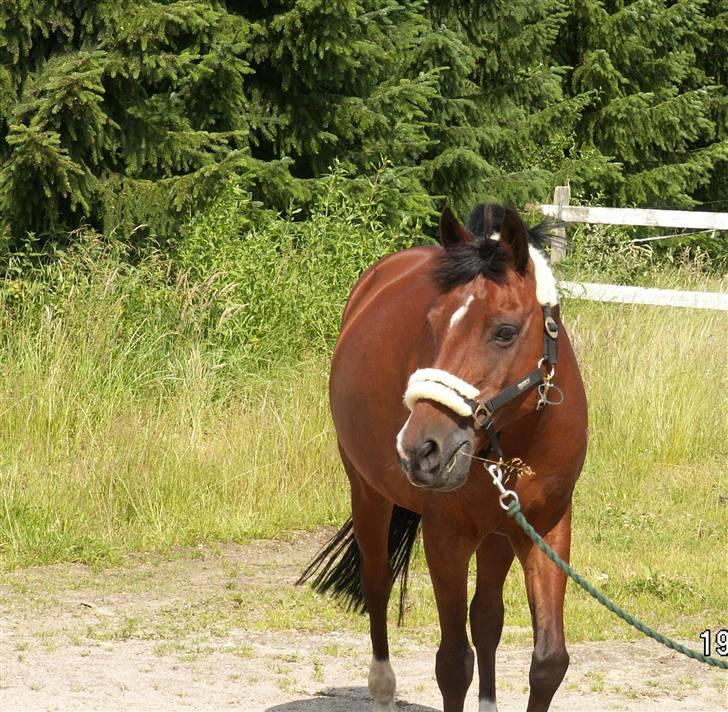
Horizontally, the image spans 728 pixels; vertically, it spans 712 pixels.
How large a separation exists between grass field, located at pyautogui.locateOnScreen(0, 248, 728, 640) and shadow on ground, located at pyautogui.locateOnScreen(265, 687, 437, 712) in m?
1.04

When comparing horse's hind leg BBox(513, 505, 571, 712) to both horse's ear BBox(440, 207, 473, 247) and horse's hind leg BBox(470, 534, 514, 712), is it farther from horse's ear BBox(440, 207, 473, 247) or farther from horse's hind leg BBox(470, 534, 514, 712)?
horse's ear BBox(440, 207, 473, 247)

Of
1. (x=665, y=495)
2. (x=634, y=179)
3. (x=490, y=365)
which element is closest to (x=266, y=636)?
(x=490, y=365)

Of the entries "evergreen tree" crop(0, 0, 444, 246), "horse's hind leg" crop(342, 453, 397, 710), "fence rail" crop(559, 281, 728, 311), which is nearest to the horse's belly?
"horse's hind leg" crop(342, 453, 397, 710)

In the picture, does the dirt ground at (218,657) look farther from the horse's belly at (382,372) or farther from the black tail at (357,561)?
the horse's belly at (382,372)

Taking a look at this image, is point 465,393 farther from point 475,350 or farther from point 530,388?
point 530,388

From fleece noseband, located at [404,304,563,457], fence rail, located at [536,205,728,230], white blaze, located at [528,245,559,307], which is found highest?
fence rail, located at [536,205,728,230]

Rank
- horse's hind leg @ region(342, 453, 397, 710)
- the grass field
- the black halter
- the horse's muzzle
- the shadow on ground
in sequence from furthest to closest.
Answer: the grass field, horse's hind leg @ region(342, 453, 397, 710), the shadow on ground, the black halter, the horse's muzzle

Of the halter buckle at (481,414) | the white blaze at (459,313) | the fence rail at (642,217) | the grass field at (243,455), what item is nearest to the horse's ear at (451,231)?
the white blaze at (459,313)

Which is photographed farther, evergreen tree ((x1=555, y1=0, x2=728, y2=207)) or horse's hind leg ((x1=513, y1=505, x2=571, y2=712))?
evergreen tree ((x1=555, y1=0, x2=728, y2=207))

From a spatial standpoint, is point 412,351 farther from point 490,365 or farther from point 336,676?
point 336,676

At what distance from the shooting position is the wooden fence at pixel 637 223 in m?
11.8

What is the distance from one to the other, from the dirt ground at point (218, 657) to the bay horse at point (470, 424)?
0.44m

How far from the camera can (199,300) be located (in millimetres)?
9039

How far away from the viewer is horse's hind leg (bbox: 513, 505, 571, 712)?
392cm
